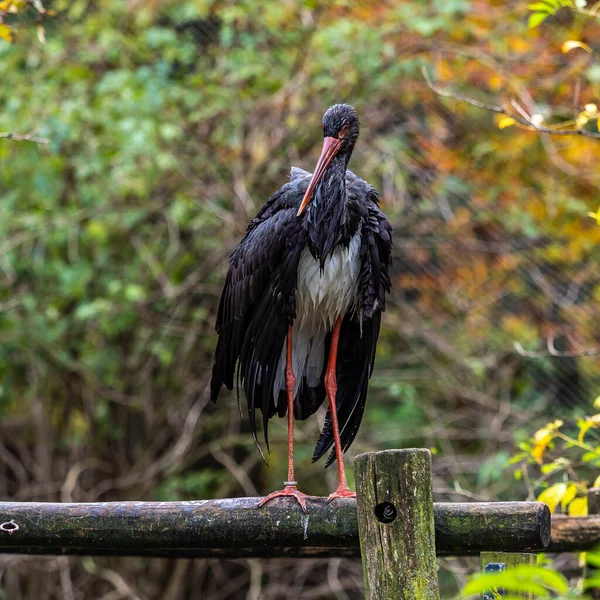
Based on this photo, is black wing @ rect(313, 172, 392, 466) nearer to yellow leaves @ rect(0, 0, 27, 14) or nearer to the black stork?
the black stork

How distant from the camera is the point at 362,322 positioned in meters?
4.06

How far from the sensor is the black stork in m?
3.95

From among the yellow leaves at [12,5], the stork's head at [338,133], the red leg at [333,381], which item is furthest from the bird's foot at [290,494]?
the yellow leaves at [12,5]

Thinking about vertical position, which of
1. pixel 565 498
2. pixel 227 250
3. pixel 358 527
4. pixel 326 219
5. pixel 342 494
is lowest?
pixel 227 250

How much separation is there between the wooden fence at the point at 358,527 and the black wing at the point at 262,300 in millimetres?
766

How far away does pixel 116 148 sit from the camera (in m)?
6.77

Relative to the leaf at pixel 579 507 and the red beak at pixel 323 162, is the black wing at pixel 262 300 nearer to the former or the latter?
the red beak at pixel 323 162

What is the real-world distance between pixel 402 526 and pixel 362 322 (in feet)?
4.54

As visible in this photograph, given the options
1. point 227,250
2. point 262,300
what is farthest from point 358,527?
point 227,250

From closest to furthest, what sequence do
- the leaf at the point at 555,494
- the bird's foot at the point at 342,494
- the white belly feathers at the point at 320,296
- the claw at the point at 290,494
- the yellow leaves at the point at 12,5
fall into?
the claw at the point at 290,494, the bird's foot at the point at 342,494, the leaf at the point at 555,494, the white belly feathers at the point at 320,296, the yellow leaves at the point at 12,5

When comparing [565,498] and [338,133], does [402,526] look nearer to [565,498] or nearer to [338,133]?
[565,498]

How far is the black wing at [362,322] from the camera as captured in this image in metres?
3.99

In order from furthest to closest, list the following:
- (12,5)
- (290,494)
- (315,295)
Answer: (12,5) < (315,295) < (290,494)

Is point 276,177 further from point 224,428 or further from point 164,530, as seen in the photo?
point 164,530
